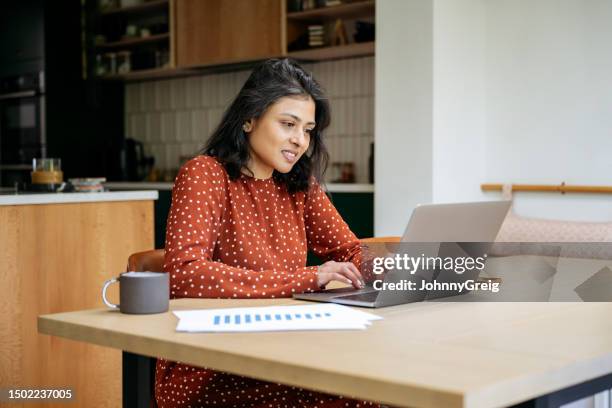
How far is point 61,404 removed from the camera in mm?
3020

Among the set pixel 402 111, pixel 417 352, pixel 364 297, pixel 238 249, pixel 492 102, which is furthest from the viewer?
pixel 492 102

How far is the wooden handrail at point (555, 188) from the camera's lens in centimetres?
383

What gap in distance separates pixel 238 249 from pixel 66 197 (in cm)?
137

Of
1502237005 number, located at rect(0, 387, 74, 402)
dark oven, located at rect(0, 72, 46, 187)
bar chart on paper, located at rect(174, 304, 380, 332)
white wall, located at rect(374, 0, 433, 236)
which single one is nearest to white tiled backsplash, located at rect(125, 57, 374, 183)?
dark oven, located at rect(0, 72, 46, 187)

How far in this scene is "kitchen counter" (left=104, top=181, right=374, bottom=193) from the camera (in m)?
4.32

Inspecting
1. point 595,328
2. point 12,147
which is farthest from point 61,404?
point 12,147

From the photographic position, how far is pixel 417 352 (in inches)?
44.4

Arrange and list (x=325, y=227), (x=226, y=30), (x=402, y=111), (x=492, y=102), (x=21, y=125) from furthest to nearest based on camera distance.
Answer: (x=21, y=125) < (x=226, y=30) < (x=492, y=102) < (x=402, y=111) < (x=325, y=227)

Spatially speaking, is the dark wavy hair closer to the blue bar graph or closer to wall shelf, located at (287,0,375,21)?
the blue bar graph

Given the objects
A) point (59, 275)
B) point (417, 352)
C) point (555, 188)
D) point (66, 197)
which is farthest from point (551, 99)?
point (417, 352)

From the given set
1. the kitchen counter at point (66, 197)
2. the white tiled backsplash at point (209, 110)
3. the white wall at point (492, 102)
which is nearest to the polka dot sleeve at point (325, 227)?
the kitchen counter at point (66, 197)

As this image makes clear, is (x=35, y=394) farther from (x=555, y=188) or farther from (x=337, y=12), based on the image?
(x=337, y=12)

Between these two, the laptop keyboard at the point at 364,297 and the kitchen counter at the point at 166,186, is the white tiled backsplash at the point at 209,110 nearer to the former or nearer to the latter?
the kitchen counter at the point at 166,186

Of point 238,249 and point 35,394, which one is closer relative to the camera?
point 238,249
